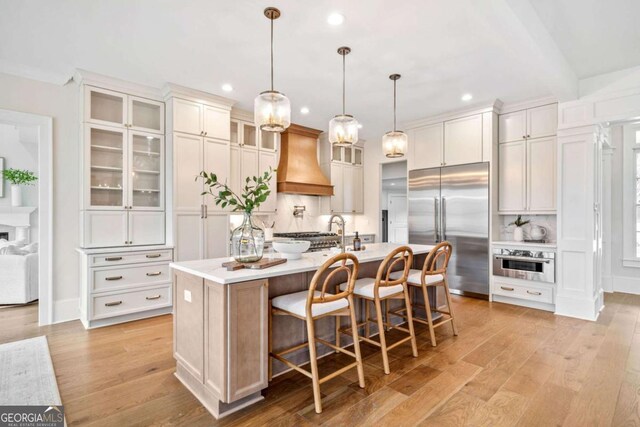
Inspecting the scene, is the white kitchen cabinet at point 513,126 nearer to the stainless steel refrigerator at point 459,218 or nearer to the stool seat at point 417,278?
the stainless steel refrigerator at point 459,218

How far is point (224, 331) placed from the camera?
1.92 m

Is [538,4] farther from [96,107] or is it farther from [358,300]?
[96,107]

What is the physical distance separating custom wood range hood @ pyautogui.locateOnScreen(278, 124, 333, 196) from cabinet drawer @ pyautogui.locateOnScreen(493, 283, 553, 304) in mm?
3119

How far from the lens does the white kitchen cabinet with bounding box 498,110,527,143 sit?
4.63 meters

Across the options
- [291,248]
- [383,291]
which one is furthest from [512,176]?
[291,248]

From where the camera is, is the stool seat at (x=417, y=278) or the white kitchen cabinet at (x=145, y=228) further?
the white kitchen cabinet at (x=145, y=228)

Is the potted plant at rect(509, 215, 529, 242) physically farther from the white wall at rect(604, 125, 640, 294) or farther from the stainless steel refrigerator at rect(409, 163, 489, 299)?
the white wall at rect(604, 125, 640, 294)

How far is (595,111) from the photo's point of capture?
3783 millimetres

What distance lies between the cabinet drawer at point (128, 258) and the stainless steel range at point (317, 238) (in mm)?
1924

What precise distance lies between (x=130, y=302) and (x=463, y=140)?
194 inches

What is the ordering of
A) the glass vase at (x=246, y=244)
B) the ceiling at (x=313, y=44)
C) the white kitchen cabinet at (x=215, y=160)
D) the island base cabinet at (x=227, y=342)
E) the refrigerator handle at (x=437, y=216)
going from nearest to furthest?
the island base cabinet at (x=227, y=342), the glass vase at (x=246, y=244), the ceiling at (x=313, y=44), the white kitchen cabinet at (x=215, y=160), the refrigerator handle at (x=437, y=216)

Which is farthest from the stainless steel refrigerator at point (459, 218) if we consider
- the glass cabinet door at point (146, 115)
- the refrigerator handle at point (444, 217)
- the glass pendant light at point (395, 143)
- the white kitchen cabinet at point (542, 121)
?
the glass cabinet door at point (146, 115)

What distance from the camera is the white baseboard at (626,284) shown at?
16.4 ft

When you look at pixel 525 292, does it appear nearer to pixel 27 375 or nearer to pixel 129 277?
pixel 129 277
